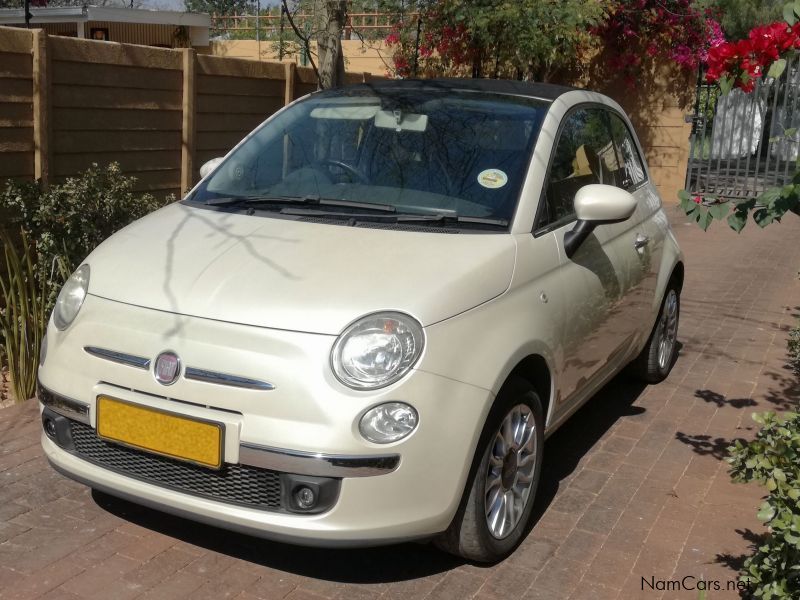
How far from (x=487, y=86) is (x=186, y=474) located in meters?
2.46

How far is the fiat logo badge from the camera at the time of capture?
3102 millimetres

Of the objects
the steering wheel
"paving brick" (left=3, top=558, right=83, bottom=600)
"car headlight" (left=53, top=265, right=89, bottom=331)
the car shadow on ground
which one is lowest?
"paving brick" (left=3, top=558, right=83, bottom=600)

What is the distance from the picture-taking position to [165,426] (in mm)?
3090

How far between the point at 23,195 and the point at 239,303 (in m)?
2.77

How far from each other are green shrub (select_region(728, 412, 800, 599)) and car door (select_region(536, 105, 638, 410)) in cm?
94

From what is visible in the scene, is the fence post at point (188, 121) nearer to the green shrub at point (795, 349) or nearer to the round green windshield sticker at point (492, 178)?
the round green windshield sticker at point (492, 178)

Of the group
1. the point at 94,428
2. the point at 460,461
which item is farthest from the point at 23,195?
the point at 460,461

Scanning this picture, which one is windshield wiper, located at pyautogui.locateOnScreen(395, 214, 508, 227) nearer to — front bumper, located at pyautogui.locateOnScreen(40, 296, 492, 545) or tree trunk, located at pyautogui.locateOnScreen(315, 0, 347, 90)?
front bumper, located at pyautogui.locateOnScreen(40, 296, 492, 545)

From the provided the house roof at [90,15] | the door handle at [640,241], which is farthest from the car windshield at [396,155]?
the house roof at [90,15]

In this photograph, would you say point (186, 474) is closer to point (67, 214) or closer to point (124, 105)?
point (67, 214)

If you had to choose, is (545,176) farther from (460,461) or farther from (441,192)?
(460,461)

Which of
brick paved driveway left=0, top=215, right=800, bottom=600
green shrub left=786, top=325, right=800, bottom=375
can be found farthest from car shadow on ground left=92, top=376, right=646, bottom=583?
green shrub left=786, top=325, right=800, bottom=375

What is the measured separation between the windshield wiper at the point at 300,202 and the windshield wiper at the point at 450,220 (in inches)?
4.9

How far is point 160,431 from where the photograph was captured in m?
3.10
